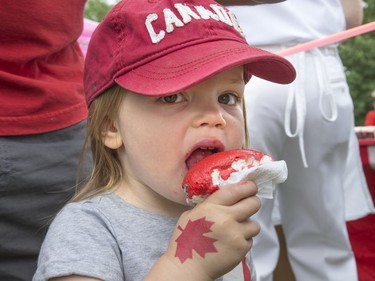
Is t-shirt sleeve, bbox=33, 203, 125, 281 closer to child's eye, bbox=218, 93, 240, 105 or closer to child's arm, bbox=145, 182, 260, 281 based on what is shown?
child's arm, bbox=145, 182, 260, 281

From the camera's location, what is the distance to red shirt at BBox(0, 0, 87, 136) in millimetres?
1770

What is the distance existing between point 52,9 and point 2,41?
0.54ft

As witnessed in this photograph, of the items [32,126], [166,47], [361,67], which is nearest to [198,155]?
[166,47]

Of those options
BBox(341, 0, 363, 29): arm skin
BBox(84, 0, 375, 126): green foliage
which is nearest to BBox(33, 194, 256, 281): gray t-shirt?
BBox(341, 0, 363, 29): arm skin

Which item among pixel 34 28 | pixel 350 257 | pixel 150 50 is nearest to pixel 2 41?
pixel 34 28

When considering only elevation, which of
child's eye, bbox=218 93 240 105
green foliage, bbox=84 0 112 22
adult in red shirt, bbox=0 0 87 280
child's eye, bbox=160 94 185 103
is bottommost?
green foliage, bbox=84 0 112 22

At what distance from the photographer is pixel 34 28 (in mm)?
1810

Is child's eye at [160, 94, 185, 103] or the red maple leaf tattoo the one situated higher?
child's eye at [160, 94, 185, 103]

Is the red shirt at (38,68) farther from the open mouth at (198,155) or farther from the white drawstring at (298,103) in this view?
the white drawstring at (298,103)

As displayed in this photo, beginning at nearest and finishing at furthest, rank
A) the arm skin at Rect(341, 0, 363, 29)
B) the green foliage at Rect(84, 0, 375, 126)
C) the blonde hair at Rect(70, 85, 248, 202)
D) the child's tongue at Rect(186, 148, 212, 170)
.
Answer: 1. the child's tongue at Rect(186, 148, 212, 170)
2. the blonde hair at Rect(70, 85, 248, 202)
3. the arm skin at Rect(341, 0, 363, 29)
4. the green foliage at Rect(84, 0, 375, 126)

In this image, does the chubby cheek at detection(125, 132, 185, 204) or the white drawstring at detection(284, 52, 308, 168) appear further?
the white drawstring at detection(284, 52, 308, 168)

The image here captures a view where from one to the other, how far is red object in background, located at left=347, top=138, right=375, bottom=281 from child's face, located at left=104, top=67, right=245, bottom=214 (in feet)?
8.16

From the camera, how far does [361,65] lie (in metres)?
25.8

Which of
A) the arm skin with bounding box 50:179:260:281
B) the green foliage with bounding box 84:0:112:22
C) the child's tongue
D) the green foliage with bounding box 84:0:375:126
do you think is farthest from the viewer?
the green foliage with bounding box 84:0:112:22
